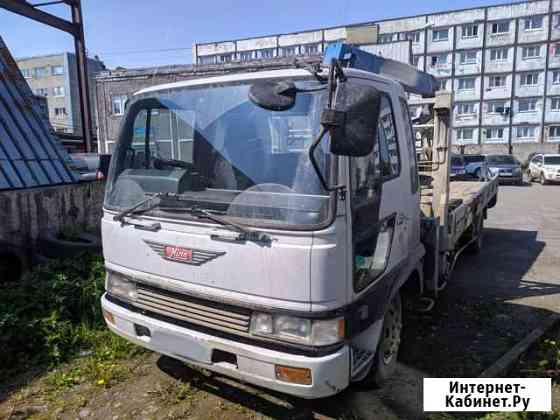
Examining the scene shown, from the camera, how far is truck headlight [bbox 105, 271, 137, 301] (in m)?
2.79

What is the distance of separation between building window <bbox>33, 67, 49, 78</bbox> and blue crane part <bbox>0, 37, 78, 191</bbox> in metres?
56.2

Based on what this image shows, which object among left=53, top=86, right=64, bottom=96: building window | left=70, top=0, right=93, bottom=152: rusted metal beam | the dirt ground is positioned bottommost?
the dirt ground

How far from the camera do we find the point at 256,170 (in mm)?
2436

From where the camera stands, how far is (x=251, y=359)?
228 cm

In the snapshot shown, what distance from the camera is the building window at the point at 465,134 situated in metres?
43.6

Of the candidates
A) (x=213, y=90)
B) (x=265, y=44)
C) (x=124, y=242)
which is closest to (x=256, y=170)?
(x=213, y=90)

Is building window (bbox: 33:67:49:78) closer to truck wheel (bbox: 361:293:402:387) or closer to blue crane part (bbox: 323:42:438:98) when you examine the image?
blue crane part (bbox: 323:42:438:98)

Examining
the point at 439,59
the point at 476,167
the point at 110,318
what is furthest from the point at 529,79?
the point at 110,318

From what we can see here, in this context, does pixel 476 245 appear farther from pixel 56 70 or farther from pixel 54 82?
pixel 56 70

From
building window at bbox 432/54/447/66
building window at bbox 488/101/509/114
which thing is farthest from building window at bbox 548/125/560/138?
building window at bbox 432/54/447/66

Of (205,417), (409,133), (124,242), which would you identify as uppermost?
(409,133)

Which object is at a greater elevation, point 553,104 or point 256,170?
point 553,104

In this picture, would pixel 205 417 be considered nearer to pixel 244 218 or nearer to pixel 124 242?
pixel 124 242

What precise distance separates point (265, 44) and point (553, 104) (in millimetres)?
32270
